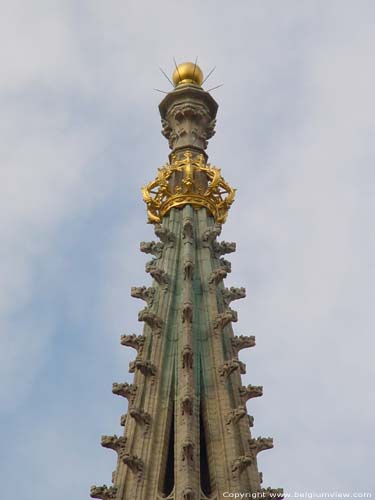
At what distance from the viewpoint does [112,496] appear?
151 ft

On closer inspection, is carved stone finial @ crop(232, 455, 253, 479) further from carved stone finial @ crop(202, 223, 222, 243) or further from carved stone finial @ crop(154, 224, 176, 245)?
carved stone finial @ crop(154, 224, 176, 245)

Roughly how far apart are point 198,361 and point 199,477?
7445 mm

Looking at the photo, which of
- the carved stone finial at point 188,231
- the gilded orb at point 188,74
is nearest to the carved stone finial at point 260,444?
the carved stone finial at point 188,231

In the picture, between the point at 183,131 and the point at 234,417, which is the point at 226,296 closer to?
the point at 234,417

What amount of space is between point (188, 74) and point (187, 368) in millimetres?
27338

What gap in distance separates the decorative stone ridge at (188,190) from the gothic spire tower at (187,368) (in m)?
0.05

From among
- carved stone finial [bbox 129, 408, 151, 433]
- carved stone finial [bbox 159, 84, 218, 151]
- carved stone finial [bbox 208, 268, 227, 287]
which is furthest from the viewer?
carved stone finial [bbox 159, 84, 218, 151]

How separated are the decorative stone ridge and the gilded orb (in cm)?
858

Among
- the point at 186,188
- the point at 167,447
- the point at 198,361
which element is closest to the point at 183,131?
the point at 186,188

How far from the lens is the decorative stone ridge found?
62.9 m

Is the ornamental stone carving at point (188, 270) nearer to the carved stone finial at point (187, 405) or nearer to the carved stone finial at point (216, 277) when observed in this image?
the carved stone finial at point (216, 277)

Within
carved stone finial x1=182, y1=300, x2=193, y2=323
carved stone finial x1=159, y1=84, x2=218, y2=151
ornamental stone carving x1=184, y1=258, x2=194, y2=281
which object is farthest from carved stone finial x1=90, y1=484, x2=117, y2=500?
carved stone finial x1=159, y1=84, x2=218, y2=151

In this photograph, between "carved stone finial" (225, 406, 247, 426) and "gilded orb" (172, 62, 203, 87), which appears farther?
"gilded orb" (172, 62, 203, 87)

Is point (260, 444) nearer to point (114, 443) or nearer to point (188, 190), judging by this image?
point (114, 443)
